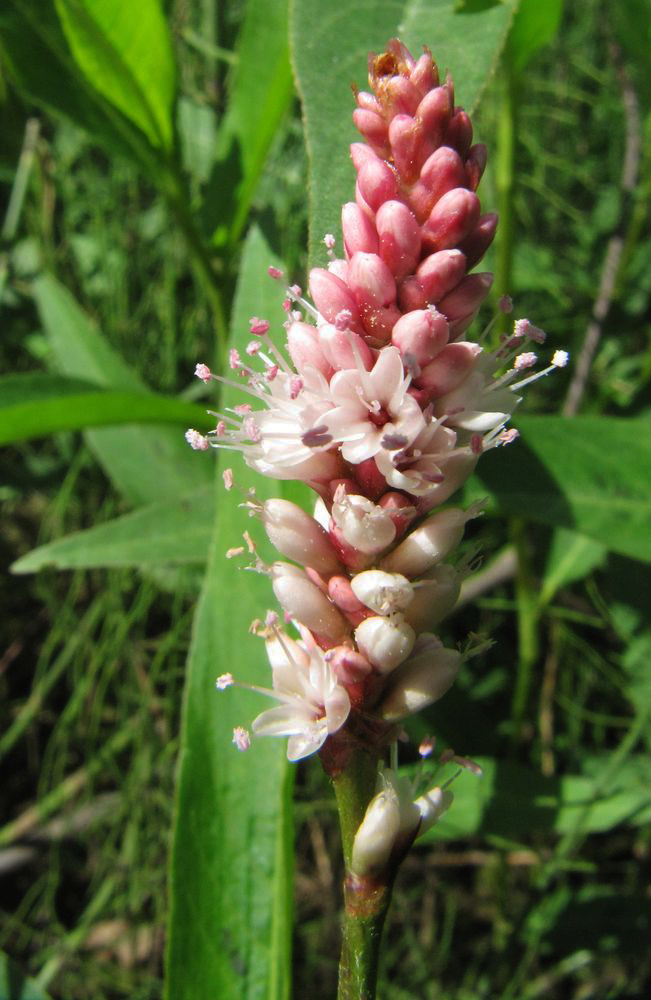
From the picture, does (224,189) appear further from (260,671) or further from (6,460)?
(6,460)

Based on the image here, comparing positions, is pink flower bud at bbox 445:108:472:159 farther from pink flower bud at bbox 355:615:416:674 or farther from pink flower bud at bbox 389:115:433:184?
pink flower bud at bbox 355:615:416:674

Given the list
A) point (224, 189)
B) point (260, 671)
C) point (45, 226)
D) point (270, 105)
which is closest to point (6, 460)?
point (45, 226)

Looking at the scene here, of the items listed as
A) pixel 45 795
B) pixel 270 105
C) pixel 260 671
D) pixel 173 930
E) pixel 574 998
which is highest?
pixel 270 105

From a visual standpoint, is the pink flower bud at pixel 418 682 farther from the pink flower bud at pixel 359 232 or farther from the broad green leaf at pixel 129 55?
the broad green leaf at pixel 129 55

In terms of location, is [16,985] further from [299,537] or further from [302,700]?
[299,537]

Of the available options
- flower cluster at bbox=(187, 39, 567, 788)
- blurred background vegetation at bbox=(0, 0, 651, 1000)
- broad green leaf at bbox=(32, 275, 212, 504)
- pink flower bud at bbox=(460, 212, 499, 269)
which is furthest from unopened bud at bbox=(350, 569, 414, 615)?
broad green leaf at bbox=(32, 275, 212, 504)

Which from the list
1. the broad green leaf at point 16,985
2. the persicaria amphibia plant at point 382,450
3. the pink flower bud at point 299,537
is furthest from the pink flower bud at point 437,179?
the broad green leaf at point 16,985
